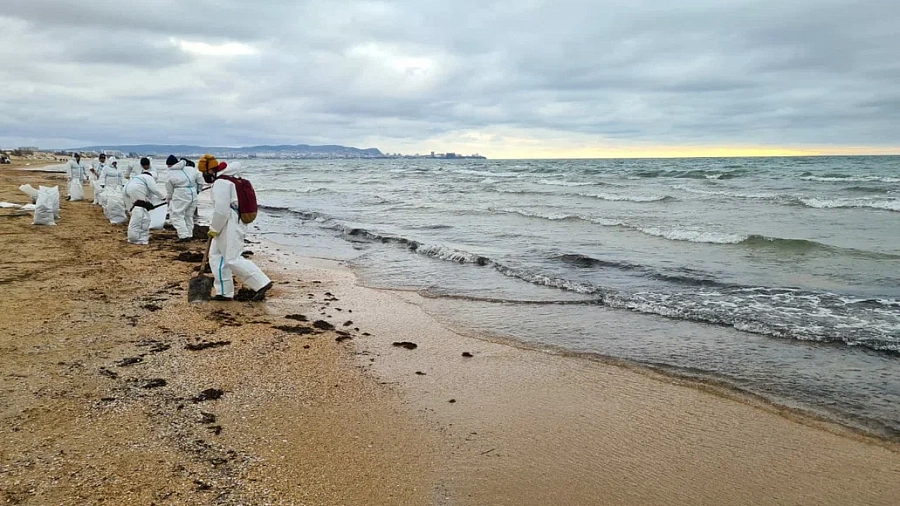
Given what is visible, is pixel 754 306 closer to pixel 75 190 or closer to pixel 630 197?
pixel 630 197

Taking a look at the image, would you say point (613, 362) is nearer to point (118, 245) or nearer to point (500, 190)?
point (118, 245)

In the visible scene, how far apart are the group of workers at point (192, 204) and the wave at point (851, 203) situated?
862 inches

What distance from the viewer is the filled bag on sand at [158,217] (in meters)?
13.6

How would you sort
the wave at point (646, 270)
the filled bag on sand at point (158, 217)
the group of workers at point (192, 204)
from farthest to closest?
the filled bag on sand at point (158, 217) → the wave at point (646, 270) → the group of workers at point (192, 204)

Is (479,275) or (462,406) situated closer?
(462,406)

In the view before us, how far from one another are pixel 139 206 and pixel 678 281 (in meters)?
10.4

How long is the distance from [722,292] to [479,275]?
3975 millimetres

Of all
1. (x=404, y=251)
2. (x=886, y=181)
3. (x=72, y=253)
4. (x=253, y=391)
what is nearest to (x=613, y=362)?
(x=253, y=391)

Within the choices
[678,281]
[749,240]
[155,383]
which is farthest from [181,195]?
[749,240]

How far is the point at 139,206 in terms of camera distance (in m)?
11.9

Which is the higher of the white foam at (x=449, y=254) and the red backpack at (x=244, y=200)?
the red backpack at (x=244, y=200)

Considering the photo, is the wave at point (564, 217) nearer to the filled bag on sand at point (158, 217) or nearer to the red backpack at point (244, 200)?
the filled bag on sand at point (158, 217)

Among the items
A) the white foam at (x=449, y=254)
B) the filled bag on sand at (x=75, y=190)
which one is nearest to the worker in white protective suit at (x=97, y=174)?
the filled bag on sand at (x=75, y=190)

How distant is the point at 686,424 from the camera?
449 cm
